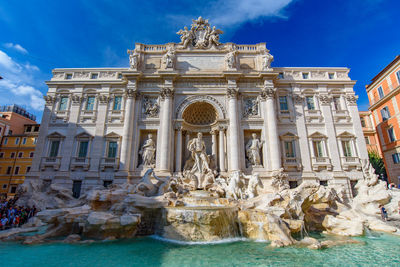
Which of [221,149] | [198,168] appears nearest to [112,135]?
[198,168]

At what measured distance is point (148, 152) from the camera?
18672 mm

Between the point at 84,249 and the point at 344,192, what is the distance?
1886cm

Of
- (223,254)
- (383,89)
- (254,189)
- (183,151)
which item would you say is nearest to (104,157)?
(183,151)

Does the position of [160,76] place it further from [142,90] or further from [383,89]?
[383,89]

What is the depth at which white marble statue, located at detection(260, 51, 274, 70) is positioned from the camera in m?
20.5

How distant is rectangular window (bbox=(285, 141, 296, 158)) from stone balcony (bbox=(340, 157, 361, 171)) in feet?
Answer: 14.1

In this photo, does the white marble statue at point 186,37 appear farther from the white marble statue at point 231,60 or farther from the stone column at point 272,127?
the stone column at point 272,127

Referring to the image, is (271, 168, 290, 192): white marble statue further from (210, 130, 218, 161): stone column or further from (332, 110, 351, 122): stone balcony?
(332, 110, 351, 122): stone balcony

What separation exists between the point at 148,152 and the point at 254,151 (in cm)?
946

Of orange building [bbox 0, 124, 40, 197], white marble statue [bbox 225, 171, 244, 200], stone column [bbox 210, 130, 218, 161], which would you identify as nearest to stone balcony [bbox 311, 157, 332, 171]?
white marble statue [bbox 225, 171, 244, 200]

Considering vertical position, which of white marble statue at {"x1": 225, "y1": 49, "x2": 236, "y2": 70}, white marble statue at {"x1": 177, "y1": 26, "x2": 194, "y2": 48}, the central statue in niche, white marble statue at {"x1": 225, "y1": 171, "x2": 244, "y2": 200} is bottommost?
white marble statue at {"x1": 225, "y1": 171, "x2": 244, "y2": 200}

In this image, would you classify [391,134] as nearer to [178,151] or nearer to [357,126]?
[357,126]

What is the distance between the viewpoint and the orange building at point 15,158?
30625 millimetres

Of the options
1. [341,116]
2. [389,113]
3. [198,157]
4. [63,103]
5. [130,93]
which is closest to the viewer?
[198,157]
